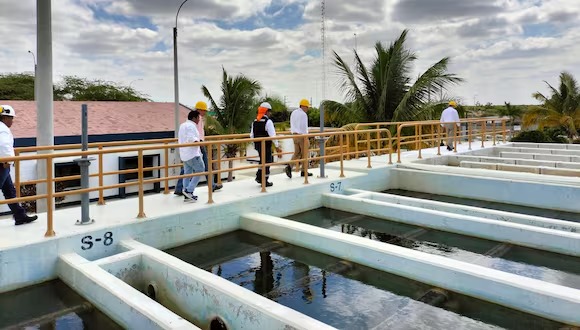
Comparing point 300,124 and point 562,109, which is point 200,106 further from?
point 562,109

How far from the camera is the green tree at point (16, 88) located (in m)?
34.7

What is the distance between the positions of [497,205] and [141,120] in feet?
49.8

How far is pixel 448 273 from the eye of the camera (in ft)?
16.4

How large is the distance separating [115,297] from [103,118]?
1603 centimetres

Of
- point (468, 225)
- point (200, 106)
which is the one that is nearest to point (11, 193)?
point (200, 106)

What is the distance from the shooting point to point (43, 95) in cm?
711

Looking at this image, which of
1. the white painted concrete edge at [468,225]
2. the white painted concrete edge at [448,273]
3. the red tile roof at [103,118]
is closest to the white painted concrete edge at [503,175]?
the white painted concrete edge at [468,225]

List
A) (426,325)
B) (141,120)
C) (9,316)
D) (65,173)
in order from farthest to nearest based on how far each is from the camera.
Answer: (141,120), (65,173), (9,316), (426,325)

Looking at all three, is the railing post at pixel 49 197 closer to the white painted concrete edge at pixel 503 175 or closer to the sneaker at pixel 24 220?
Answer: the sneaker at pixel 24 220

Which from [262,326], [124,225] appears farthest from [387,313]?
[124,225]

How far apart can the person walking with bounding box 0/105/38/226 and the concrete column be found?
3.85 ft

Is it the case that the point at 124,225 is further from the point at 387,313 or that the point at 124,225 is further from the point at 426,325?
the point at 426,325

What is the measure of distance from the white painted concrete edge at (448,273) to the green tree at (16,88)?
35.0m

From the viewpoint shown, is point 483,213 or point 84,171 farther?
point 483,213
